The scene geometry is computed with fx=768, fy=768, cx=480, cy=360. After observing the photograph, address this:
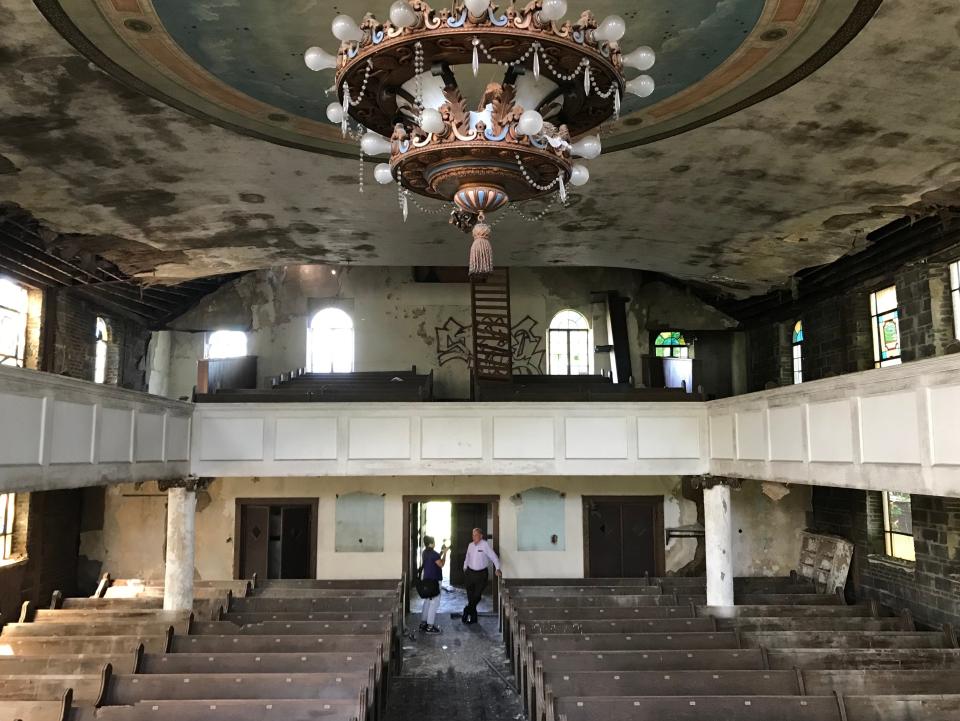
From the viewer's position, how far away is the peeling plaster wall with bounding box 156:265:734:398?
18.2m

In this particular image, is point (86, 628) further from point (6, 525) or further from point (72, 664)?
point (6, 525)

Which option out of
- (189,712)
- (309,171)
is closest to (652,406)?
(309,171)

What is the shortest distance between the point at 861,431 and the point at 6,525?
41.4ft

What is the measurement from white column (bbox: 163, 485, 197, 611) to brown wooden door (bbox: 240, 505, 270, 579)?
159 inches

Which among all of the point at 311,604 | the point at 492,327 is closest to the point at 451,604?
the point at 311,604

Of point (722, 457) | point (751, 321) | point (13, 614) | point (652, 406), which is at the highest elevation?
point (751, 321)

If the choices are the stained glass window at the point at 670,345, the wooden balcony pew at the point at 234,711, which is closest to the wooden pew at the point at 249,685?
the wooden balcony pew at the point at 234,711

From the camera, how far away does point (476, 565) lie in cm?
1327

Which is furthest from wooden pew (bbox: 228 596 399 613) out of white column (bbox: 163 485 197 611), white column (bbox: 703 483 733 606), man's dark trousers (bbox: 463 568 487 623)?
white column (bbox: 703 483 733 606)

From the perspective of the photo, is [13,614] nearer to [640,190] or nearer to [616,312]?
[640,190]

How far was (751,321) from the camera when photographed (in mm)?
17359

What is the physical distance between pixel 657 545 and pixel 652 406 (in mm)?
5082

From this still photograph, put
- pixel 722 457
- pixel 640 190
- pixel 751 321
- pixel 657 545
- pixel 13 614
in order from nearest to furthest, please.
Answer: pixel 640 190
pixel 722 457
pixel 13 614
pixel 657 545
pixel 751 321

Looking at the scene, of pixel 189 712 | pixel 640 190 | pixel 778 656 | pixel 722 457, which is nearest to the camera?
pixel 189 712
